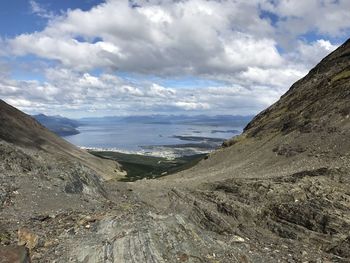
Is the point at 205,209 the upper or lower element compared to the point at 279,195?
lower

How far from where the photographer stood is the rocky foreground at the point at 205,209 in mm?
19078

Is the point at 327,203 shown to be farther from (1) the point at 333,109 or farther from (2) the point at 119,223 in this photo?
(1) the point at 333,109

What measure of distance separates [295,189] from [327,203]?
14.4ft

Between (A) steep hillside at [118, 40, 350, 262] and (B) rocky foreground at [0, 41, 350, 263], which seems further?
(A) steep hillside at [118, 40, 350, 262]

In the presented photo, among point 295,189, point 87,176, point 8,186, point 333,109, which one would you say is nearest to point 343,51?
point 333,109

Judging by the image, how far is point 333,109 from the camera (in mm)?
77750

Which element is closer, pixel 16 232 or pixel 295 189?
pixel 16 232

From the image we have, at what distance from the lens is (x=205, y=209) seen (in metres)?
40.7

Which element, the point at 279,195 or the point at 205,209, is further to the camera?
the point at 279,195

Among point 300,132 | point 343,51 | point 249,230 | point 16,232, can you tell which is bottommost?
point 249,230

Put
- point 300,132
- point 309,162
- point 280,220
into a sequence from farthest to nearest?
point 300,132, point 309,162, point 280,220

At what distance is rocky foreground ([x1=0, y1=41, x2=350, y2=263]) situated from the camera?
1908 centimetres

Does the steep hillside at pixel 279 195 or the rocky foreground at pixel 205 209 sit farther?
the steep hillside at pixel 279 195

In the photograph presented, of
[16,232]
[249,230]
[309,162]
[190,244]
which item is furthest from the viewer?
[309,162]
